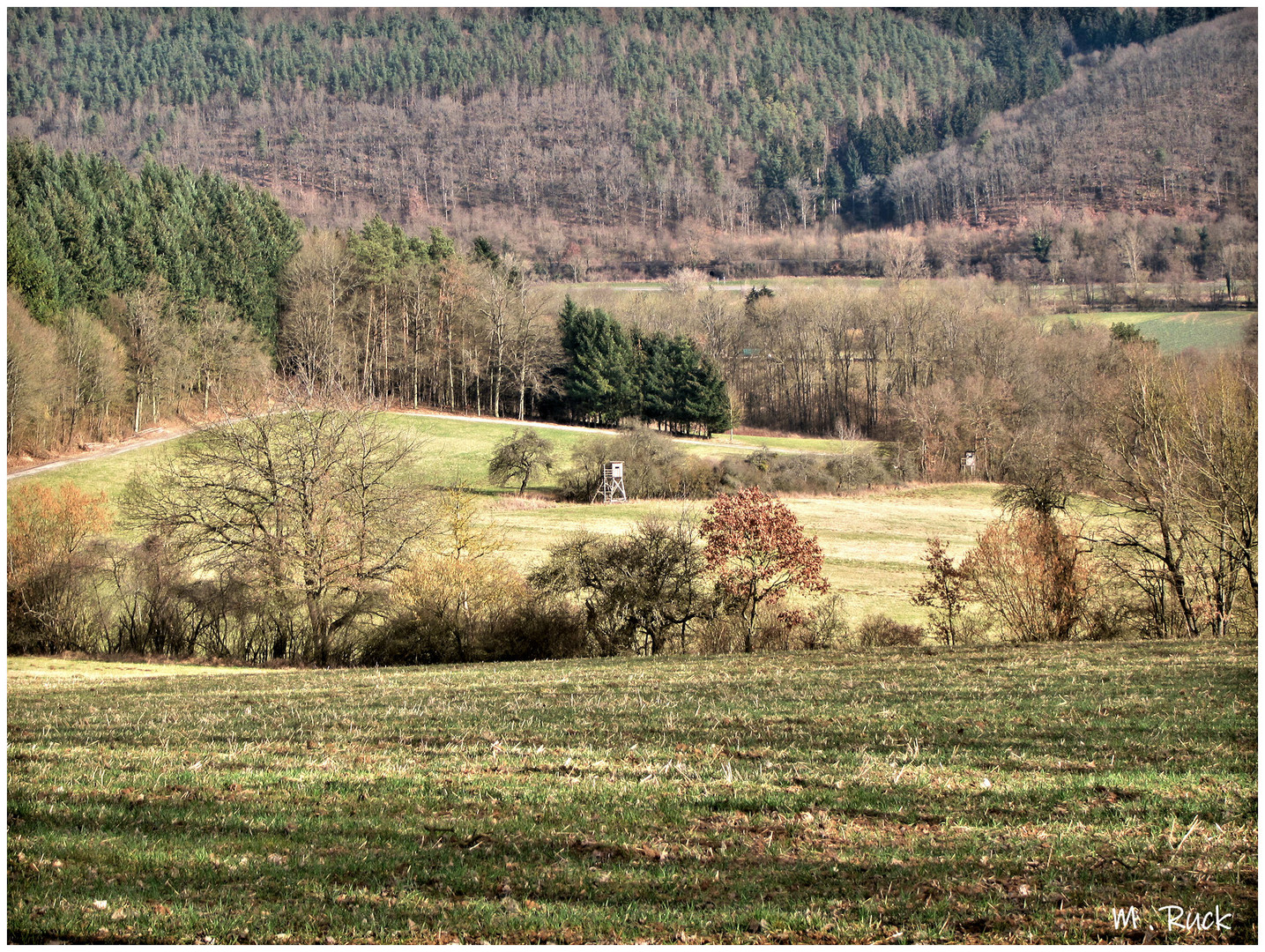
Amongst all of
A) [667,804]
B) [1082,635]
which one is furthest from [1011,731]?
[1082,635]

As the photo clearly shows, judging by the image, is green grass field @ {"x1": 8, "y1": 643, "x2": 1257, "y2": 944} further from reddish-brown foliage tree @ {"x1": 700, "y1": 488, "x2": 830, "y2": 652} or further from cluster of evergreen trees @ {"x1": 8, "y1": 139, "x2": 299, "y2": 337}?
cluster of evergreen trees @ {"x1": 8, "y1": 139, "x2": 299, "y2": 337}

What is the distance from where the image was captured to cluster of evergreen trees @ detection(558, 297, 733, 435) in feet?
337

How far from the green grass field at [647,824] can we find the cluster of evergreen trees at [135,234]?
231ft

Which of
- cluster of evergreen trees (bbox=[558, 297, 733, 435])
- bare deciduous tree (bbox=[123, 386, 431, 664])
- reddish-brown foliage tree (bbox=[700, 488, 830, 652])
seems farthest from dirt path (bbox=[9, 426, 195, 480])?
cluster of evergreen trees (bbox=[558, 297, 733, 435])

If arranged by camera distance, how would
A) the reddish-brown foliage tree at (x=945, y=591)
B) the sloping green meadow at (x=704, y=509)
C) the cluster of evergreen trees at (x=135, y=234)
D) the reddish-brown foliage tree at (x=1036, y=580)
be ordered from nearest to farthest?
the reddish-brown foliage tree at (x=1036, y=580), the reddish-brown foliage tree at (x=945, y=591), the sloping green meadow at (x=704, y=509), the cluster of evergreen trees at (x=135, y=234)

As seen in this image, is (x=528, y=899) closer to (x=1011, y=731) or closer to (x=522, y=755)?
(x=522, y=755)

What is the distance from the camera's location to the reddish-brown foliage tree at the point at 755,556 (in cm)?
3450

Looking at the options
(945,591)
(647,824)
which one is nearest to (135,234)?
(945,591)

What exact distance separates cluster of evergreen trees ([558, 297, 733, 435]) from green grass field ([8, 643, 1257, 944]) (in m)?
89.8

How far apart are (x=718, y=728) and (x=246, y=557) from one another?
28423 mm

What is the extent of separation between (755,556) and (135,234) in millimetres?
76233

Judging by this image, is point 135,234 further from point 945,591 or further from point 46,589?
point 945,591

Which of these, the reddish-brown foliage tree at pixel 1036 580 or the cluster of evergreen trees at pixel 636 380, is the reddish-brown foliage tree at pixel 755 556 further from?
the cluster of evergreen trees at pixel 636 380

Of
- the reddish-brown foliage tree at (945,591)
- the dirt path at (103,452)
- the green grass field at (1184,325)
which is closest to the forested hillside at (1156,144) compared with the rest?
the green grass field at (1184,325)
